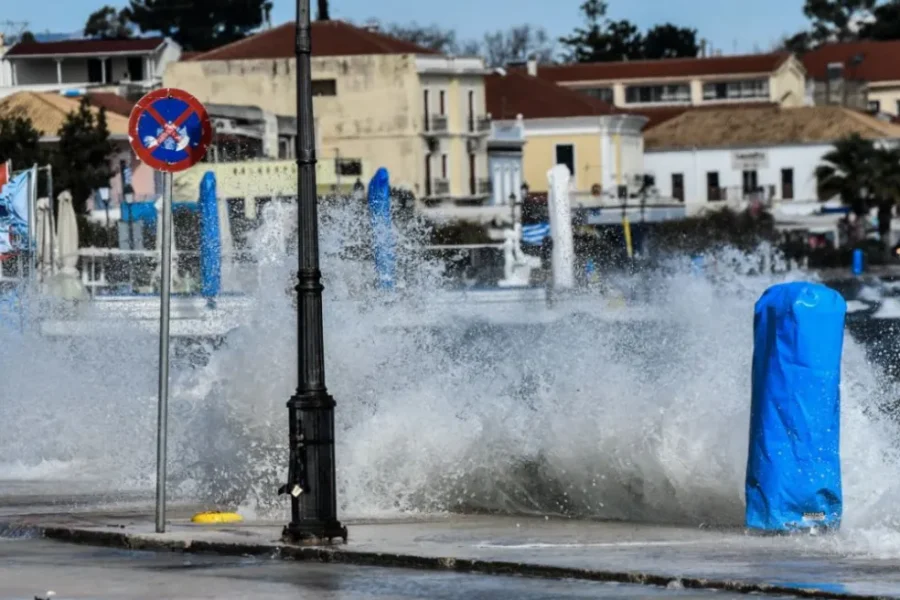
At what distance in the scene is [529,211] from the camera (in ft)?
268

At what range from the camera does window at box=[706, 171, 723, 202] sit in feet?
388

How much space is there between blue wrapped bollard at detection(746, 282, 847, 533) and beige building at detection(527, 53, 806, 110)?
119 meters

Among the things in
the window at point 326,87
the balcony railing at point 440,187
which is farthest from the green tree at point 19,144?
the balcony railing at point 440,187

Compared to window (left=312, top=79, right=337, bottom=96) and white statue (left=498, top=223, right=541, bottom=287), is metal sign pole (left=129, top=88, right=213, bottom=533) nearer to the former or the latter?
white statue (left=498, top=223, right=541, bottom=287)

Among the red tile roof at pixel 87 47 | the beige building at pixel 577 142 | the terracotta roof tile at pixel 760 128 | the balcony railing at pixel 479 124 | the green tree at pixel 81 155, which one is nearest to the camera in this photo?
the green tree at pixel 81 155

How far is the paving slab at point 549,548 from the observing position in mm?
12531

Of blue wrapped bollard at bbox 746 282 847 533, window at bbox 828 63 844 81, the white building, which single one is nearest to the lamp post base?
blue wrapped bollard at bbox 746 282 847 533

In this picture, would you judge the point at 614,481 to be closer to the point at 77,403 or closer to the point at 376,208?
the point at 77,403

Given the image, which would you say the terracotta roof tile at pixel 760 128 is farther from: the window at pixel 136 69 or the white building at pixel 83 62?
the window at pixel 136 69

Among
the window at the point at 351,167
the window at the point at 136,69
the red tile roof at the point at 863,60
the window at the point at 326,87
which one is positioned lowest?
the window at the point at 351,167

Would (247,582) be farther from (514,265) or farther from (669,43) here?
(669,43)

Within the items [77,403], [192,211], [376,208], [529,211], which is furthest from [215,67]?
[77,403]

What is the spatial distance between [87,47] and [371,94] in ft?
88.3

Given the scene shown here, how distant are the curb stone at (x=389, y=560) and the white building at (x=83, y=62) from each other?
99.4 meters
